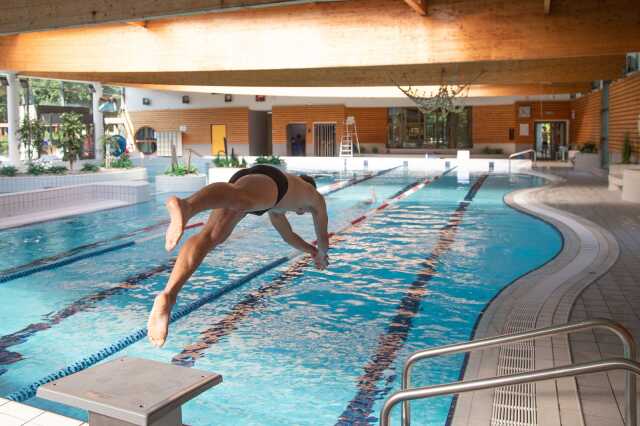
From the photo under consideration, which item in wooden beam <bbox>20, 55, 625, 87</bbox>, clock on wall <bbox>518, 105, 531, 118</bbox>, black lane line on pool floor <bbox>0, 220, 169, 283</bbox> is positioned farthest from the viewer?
clock on wall <bbox>518, 105, 531, 118</bbox>

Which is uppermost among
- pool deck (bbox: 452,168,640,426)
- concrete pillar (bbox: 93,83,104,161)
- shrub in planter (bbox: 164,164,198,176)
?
concrete pillar (bbox: 93,83,104,161)

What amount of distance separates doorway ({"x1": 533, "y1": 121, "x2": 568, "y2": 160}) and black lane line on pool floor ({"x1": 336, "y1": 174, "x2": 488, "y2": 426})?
1946cm

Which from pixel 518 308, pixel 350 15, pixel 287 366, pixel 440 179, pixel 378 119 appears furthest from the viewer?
pixel 378 119

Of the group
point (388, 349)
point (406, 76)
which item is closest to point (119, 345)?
point (388, 349)

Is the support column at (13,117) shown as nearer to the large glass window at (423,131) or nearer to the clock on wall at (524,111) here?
the large glass window at (423,131)

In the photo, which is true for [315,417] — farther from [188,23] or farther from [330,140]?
[330,140]

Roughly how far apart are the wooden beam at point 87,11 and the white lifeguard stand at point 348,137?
693 inches

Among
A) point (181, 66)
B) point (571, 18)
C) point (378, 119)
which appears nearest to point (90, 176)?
point (181, 66)

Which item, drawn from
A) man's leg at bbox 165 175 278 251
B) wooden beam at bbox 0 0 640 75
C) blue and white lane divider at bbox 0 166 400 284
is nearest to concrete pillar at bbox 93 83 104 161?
wooden beam at bbox 0 0 640 75

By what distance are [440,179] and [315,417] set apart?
14.7 m

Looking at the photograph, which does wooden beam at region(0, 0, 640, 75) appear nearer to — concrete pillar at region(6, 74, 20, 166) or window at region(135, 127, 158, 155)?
concrete pillar at region(6, 74, 20, 166)

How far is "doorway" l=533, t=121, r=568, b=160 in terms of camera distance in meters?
25.4

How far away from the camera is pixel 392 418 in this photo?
11.6 feet

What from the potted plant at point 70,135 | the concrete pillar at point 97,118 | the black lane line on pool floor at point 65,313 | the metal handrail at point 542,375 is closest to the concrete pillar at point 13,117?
the potted plant at point 70,135
